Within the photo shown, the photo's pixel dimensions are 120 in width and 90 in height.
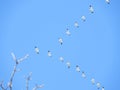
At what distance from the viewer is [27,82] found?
281 inches

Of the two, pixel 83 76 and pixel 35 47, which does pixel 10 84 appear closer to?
pixel 35 47

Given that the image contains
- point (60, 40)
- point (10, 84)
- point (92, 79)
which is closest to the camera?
point (10, 84)

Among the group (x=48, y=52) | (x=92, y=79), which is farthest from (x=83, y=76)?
(x=48, y=52)

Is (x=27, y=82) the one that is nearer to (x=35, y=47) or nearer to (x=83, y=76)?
(x=35, y=47)

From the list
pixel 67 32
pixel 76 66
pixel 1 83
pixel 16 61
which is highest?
pixel 67 32

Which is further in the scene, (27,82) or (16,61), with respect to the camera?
(27,82)

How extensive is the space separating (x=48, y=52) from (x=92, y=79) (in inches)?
198

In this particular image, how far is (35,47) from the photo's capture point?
17000mm

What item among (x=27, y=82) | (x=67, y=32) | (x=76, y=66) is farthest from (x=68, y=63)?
(x=27, y=82)

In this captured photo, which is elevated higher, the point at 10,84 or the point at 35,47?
the point at 35,47

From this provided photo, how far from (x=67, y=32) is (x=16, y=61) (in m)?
10.4

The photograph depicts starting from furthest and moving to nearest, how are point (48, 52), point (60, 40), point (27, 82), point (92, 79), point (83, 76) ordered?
point (92, 79), point (83, 76), point (48, 52), point (60, 40), point (27, 82)

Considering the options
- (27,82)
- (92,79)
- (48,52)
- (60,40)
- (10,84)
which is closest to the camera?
(10,84)

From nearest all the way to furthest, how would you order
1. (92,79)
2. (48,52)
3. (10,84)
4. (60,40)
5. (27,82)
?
1. (10,84)
2. (27,82)
3. (60,40)
4. (48,52)
5. (92,79)
